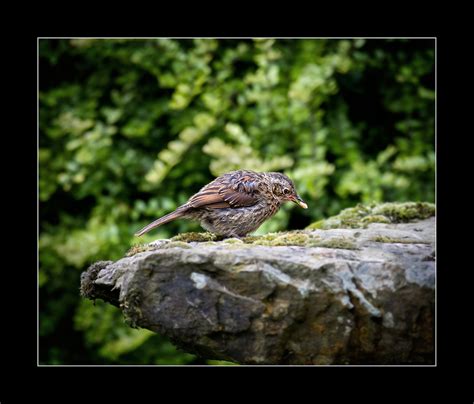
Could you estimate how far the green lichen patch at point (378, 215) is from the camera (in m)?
5.70

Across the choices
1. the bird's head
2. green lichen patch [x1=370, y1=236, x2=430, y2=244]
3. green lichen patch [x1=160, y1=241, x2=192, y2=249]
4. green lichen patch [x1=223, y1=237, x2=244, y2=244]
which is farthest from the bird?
green lichen patch [x1=370, y1=236, x2=430, y2=244]

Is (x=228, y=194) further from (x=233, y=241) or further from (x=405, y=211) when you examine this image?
(x=405, y=211)

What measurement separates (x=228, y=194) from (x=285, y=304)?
1.48m

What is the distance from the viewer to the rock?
4.16 m

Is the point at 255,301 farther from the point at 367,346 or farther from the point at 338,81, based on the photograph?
the point at 338,81

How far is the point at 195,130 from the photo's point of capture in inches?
301

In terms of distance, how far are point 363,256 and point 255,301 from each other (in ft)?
2.48

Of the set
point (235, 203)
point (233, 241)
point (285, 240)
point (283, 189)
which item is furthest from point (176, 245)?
point (283, 189)

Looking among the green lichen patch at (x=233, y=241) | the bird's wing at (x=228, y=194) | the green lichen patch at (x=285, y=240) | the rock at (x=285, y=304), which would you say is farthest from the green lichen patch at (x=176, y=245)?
the bird's wing at (x=228, y=194)

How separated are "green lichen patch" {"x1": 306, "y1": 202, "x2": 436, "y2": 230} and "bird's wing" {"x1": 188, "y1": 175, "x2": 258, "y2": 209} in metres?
0.62

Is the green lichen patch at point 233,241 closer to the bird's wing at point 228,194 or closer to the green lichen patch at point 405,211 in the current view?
the bird's wing at point 228,194

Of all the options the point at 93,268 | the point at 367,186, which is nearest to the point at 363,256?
the point at 93,268

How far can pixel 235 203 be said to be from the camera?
540 centimetres

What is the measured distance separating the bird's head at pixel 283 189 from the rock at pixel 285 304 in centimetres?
139
